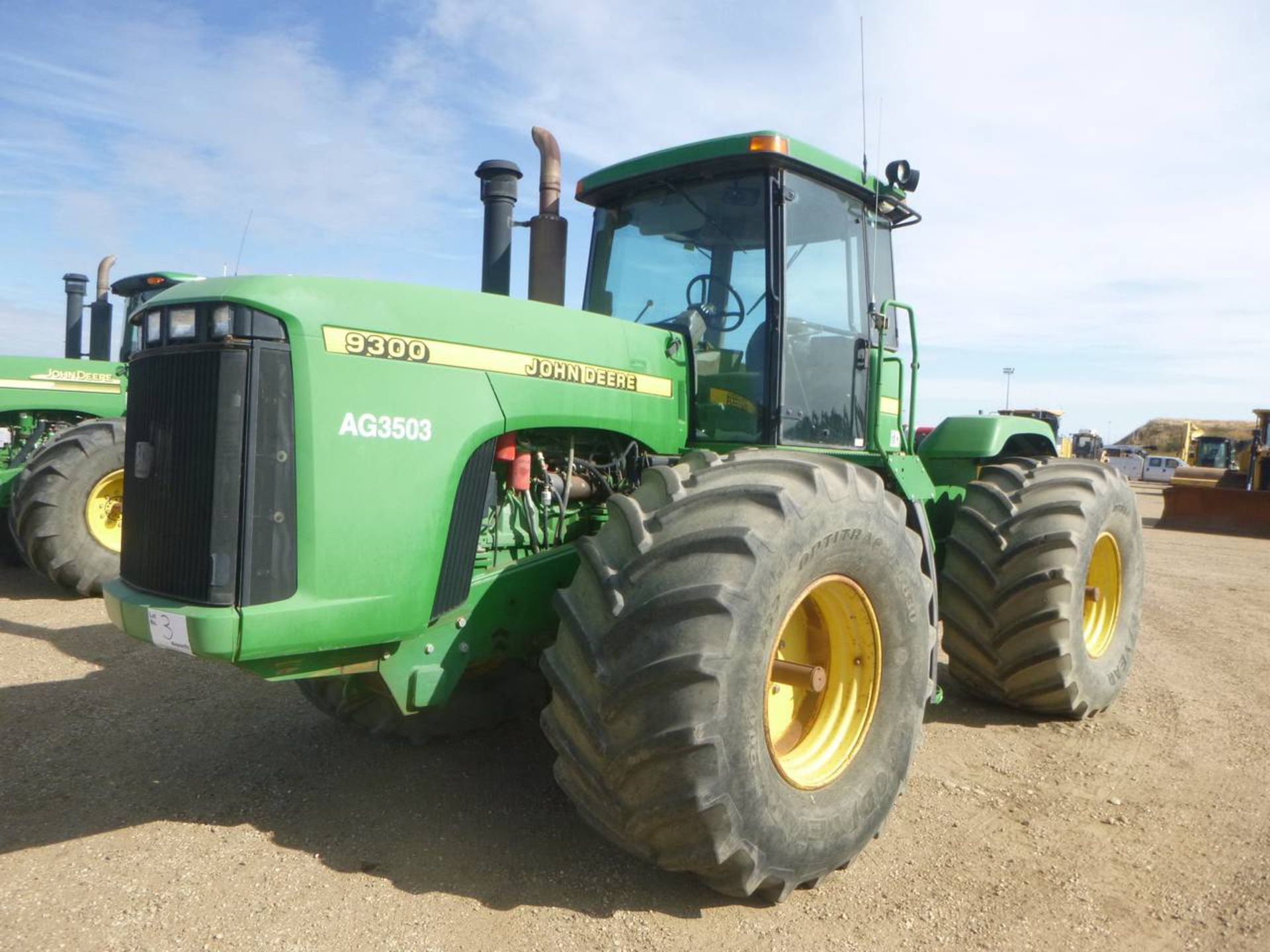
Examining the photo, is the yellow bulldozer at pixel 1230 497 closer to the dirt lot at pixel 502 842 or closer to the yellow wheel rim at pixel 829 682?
the dirt lot at pixel 502 842

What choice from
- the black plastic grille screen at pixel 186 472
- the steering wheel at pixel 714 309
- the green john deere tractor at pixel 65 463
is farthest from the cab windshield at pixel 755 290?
the green john deere tractor at pixel 65 463

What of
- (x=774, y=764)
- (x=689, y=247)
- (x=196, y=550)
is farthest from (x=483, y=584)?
(x=689, y=247)

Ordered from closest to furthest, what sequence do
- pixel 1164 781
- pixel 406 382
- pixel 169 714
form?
pixel 406 382 < pixel 1164 781 < pixel 169 714

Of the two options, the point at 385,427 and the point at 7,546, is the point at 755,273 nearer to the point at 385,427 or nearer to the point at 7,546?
the point at 385,427

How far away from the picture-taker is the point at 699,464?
10.3ft

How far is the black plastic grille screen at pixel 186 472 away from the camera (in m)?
2.70

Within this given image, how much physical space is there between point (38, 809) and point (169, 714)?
3.64 feet

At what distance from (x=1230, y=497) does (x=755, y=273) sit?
16.7 metres

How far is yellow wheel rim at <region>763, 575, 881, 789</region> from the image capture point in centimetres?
326

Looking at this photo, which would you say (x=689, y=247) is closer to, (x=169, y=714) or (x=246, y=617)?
(x=246, y=617)

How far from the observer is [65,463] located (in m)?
7.22

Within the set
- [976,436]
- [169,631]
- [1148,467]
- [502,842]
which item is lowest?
[502,842]

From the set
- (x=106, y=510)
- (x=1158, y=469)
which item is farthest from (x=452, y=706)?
(x=1158, y=469)

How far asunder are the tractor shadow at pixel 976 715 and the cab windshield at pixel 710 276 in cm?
196
